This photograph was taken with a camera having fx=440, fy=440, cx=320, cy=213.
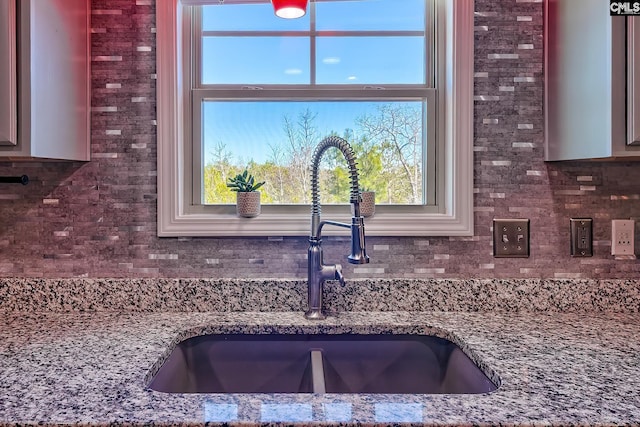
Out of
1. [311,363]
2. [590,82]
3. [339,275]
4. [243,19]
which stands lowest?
[311,363]

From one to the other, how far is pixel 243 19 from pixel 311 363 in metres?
1.14

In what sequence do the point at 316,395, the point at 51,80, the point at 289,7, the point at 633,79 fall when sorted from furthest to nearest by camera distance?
1. the point at 289,7
2. the point at 51,80
3. the point at 633,79
4. the point at 316,395

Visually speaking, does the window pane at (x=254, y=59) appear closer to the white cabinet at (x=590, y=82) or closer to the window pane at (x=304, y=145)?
the window pane at (x=304, y=145)

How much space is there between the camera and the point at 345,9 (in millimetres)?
1489

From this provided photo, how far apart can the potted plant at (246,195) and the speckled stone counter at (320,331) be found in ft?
0.72

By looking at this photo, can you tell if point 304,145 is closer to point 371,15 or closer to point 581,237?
point 371,15

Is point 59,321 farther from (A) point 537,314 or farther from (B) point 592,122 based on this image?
(B) point 592,122

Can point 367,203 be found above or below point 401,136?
below

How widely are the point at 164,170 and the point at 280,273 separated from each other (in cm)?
48

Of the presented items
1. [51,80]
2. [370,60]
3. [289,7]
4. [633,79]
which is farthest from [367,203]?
[51,80]

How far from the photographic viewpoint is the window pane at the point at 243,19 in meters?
1.49

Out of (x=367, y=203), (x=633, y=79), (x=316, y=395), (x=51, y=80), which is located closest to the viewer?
(x=316, y=395)

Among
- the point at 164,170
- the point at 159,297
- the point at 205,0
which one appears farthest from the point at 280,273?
the point at 205,0

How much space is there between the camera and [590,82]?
1130 millimetres
